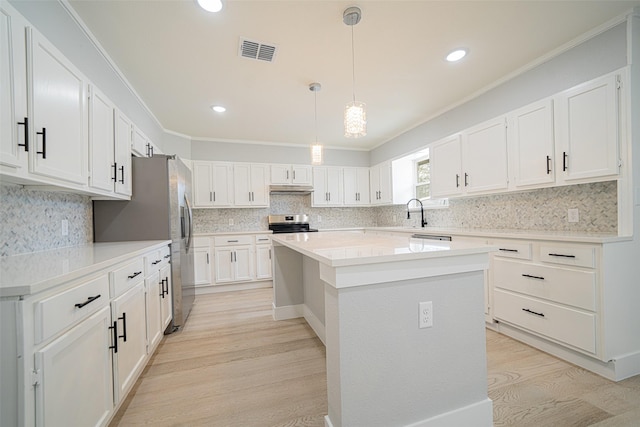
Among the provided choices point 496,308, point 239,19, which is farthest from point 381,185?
point 239,19

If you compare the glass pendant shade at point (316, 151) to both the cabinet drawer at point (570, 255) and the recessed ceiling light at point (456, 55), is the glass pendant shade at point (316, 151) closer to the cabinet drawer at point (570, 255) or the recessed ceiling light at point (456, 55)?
the recessed ceiling light at point (456, 55)

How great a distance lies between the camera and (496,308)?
8.09ft

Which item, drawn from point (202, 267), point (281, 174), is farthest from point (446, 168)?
point (202, 267)

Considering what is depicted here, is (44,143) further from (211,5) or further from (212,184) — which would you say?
(212,184)

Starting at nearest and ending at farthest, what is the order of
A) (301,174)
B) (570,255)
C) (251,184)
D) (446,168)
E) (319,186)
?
1. (570,255)
2. (446,168)
3. (251,184)
4. (301,174)
5. (319,186)

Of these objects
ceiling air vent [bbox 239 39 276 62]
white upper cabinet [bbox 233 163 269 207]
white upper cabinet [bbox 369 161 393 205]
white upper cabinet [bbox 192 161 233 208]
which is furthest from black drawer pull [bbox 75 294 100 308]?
white upper cabinet [bbox 369 161 393 205]

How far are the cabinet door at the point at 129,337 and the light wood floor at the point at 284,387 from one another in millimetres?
184

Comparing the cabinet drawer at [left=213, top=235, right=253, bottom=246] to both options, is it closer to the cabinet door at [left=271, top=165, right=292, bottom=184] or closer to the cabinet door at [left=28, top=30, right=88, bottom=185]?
the cabinet door at [left=271, top=165, right=292, bottom=184]

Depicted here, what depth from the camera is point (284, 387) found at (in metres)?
1.73

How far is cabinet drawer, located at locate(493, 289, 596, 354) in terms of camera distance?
1.83 meters

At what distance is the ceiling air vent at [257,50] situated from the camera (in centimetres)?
210

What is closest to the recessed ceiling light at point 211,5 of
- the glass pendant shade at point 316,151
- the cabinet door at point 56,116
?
the cabinet door at point 56,116

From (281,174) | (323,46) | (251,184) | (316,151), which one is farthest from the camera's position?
(281,174)

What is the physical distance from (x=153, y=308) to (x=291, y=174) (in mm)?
3323
